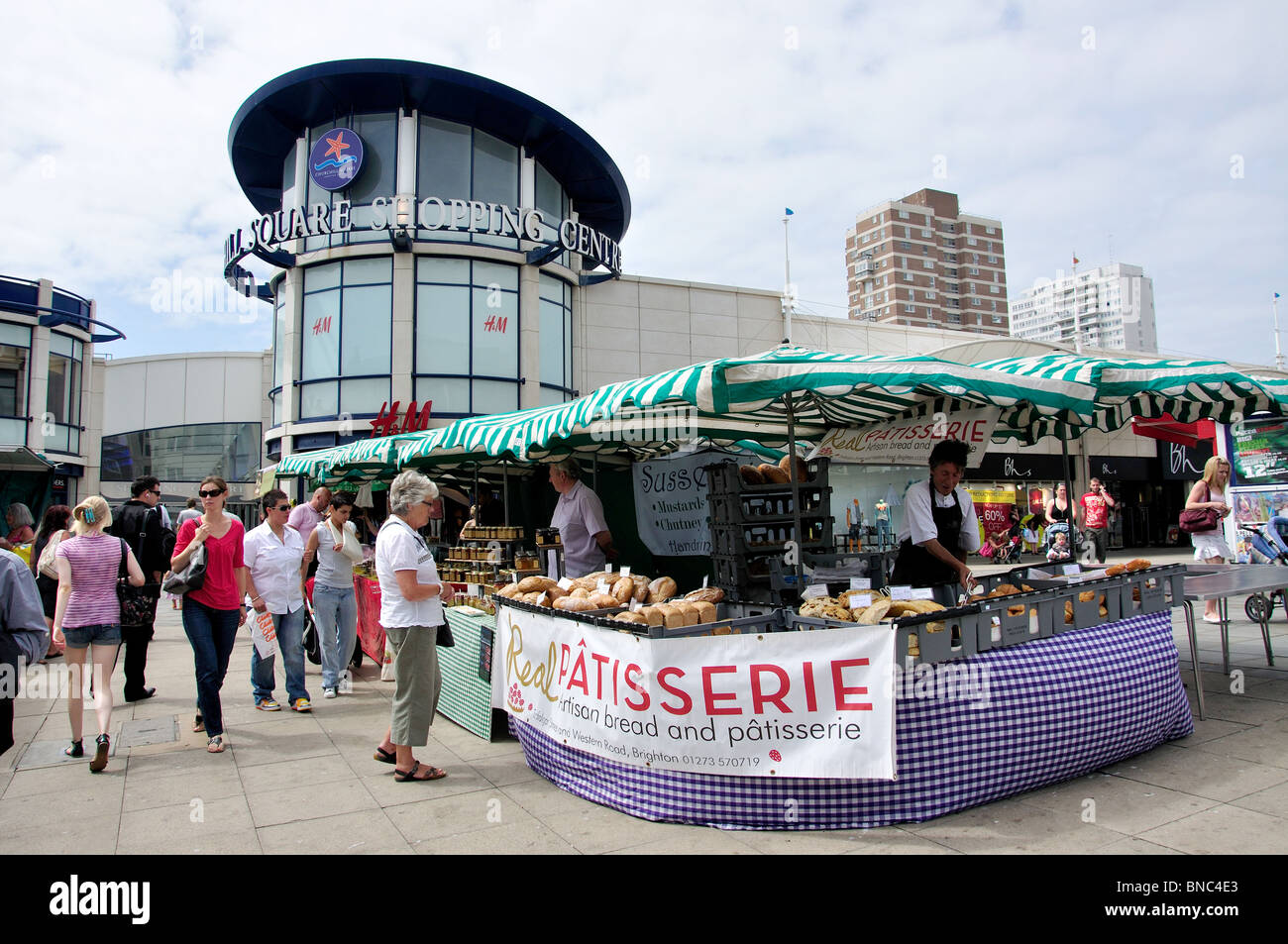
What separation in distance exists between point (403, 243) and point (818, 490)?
16894 millimetres

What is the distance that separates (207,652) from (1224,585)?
743 cm

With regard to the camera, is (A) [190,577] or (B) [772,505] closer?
(B) [772,505]

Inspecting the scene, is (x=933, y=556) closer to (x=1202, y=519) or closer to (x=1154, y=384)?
(x=1154, y=384)

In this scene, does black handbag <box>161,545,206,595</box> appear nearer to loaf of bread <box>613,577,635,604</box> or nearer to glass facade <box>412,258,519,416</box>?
loaf of bread <box>613,577,635,604</box>

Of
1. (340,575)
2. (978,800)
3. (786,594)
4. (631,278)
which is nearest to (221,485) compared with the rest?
(340,575)

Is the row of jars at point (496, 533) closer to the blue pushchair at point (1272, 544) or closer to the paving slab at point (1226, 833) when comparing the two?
the paving slab at point (1226, 833)

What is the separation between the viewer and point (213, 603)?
Answer: 580 cm

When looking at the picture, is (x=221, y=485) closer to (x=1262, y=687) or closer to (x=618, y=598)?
(x=618, y=598)

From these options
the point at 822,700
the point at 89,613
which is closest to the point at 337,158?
the point at 89,613

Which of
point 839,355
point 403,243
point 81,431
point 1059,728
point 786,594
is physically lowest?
point 1059,728

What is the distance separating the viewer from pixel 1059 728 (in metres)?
4.11

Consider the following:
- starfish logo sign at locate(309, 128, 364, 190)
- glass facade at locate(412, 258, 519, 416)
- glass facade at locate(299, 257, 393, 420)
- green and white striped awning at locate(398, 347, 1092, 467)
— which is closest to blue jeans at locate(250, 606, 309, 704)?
green and white striped awning at locate(398, 347, 1092, 467)

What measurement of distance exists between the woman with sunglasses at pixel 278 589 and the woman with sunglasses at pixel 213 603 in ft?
2.35

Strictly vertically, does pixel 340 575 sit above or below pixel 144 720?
above
